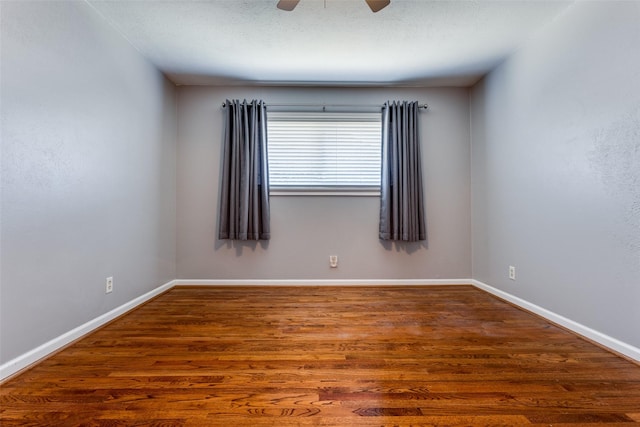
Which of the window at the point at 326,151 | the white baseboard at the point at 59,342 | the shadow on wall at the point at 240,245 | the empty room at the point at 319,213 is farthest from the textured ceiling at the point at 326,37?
the white baseboard at the point at 59,342

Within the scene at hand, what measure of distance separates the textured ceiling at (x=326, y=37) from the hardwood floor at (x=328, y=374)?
2252mm

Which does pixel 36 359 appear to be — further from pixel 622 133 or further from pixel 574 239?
pixel 622 133

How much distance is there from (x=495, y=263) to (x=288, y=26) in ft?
9.38

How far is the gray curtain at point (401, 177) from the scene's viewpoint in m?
3.15

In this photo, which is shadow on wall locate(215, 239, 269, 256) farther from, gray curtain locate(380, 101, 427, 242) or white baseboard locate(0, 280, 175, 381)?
gray curtain locate(380, 101, 427, 242)

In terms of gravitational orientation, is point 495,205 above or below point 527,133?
below

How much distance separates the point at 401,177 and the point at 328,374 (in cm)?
226

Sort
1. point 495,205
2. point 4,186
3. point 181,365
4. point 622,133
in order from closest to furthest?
1. point 4,186
2. point 181,365
3. point 622,133
4. point 495,205

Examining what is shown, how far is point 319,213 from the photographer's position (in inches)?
129

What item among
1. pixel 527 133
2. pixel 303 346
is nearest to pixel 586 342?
pixel 527 133

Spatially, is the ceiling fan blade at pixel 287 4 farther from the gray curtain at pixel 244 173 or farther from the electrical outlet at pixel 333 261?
the electrical outlet at pixel 333 261

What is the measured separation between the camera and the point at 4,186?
1.42 metres

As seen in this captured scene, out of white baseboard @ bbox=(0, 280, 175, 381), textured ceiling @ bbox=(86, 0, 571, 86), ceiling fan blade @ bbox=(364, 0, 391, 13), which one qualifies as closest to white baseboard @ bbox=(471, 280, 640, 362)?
textured ceiling @ bbox=(86, 0, 571, 86)

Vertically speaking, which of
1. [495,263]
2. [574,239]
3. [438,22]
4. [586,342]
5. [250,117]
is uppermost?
[438,22]
